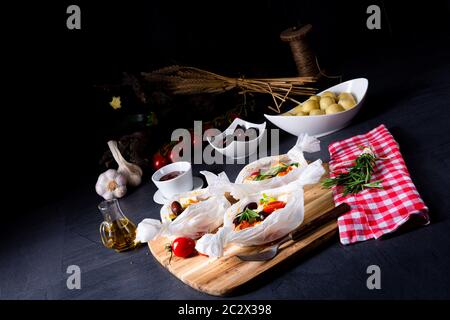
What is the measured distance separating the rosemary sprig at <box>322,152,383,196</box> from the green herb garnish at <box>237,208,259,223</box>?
0.25m

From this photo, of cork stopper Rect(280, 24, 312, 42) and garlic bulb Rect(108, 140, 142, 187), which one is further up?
cork stopper Rect(280, 24, 312, 42)

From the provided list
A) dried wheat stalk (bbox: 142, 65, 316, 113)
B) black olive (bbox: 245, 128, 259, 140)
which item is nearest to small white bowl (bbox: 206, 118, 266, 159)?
black olive (bbox: 245, 128, 259, 140)

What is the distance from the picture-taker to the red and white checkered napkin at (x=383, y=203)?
3.89 ft

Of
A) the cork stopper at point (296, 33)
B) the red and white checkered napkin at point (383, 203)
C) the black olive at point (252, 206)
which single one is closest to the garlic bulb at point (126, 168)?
the black olive at point (252, 206)

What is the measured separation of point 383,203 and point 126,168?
3.14ft

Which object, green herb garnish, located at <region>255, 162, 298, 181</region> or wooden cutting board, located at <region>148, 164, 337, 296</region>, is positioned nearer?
wooden cutting board, located at <region>148, 164, 337, 296</region>

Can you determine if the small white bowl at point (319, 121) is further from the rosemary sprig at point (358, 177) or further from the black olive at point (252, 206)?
the black olive at point (252, 206)

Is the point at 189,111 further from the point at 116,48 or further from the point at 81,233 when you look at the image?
the point at 81,233

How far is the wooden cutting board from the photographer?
1155 millimetres

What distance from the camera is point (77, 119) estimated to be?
2.21m

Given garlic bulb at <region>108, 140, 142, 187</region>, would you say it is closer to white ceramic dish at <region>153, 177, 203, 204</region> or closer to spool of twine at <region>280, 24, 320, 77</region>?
white ceramic dish at <region>153, 177, 203, 204</region>

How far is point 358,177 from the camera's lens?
54.7 inches

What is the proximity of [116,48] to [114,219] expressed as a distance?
1.05m

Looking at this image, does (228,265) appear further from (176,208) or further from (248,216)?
(176,208)
